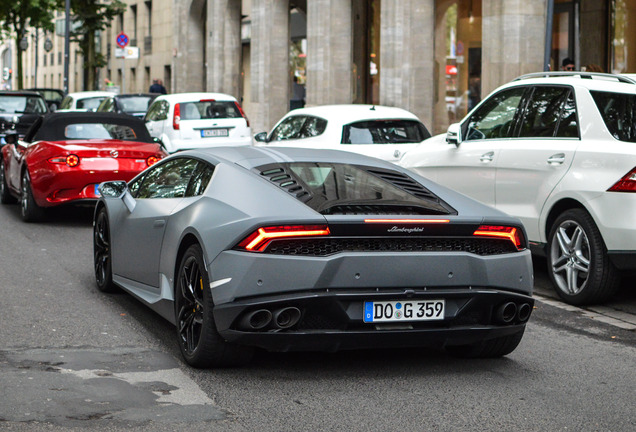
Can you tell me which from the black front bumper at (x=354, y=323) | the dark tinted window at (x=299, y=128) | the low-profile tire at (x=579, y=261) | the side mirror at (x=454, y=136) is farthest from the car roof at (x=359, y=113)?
the black front bumper at (x=354, y=323)

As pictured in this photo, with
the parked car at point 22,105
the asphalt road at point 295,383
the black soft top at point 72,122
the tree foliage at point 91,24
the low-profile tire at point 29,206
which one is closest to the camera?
the asphalt road at point 295,383

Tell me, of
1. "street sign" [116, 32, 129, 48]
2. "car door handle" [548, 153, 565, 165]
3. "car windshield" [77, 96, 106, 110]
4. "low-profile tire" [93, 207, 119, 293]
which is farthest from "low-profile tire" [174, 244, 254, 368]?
"street sign" [116, 32, 129, 48]

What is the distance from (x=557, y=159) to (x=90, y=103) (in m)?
22.6

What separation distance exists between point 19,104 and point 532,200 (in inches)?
813

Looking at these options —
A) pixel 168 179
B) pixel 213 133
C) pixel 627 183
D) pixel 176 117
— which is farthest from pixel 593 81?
pixel 176 117

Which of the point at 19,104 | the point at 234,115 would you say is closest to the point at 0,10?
the point at 19,104

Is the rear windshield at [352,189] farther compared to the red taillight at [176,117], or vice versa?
the red taillight at [176,117]

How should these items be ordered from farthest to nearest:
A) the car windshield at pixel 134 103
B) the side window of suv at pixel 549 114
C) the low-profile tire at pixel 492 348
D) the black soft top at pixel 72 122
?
the car windshield at pixel 134 103
the black soft top at pixel 72 122
the side window of suv at pixel 549 114
the low-profile tire at pixel 492 348

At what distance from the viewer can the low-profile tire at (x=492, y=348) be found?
21.3 feet

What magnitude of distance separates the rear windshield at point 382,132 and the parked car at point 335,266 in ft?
26.9

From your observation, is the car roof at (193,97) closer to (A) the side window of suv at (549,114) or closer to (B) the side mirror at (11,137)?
(B) the side mirror at (11,137)

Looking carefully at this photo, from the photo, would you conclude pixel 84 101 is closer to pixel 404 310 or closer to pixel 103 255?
pixel 103 255

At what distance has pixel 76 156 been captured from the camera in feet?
44.1

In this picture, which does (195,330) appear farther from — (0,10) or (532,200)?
(0,10)
